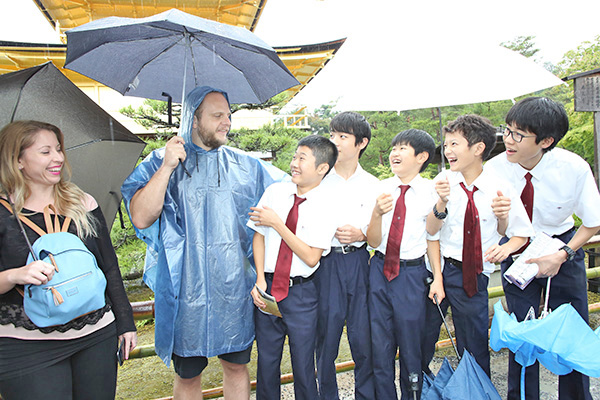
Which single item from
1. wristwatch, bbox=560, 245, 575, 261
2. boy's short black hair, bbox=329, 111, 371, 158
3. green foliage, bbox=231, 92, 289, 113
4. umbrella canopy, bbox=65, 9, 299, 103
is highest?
green foliage, bbox=231, 92, 289, 113

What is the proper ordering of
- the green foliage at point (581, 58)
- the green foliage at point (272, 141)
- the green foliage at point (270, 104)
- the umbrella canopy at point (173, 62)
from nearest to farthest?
the umbrella canopy at point (173, 62)
the green foliage at point (272, 141)
the green foliage at point (270, 104)
the green foliage at point (581, 58)

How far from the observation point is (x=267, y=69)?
2.64m

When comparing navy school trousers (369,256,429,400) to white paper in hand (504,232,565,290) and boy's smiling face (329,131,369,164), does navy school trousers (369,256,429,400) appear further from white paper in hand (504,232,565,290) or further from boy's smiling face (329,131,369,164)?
boy's smiling face (329,131,369,164)

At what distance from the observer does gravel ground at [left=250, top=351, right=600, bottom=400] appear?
2.98 metres

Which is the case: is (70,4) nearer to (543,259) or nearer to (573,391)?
(543,259)

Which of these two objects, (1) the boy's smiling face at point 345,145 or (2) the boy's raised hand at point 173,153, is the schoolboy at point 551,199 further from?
(2) the boy's raised hand at point 173,153

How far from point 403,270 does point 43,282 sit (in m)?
1.92

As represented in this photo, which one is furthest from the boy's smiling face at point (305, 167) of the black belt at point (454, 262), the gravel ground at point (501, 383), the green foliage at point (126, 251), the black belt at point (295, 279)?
the green foliage at point (126, 251)

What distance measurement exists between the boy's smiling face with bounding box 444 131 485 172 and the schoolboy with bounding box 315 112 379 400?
0.52m

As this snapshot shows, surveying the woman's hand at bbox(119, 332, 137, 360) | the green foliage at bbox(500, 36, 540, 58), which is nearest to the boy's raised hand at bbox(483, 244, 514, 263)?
the woman's hand at bbox(119, 332, 137, 360)

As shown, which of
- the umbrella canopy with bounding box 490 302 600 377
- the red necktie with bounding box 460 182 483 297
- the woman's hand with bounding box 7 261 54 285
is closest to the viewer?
the woman's hand with bounding box 7 261 54 285

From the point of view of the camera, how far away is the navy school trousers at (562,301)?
253 centimetres

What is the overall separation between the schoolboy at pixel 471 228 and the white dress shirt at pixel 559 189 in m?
0.24

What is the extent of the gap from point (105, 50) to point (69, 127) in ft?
1.71
